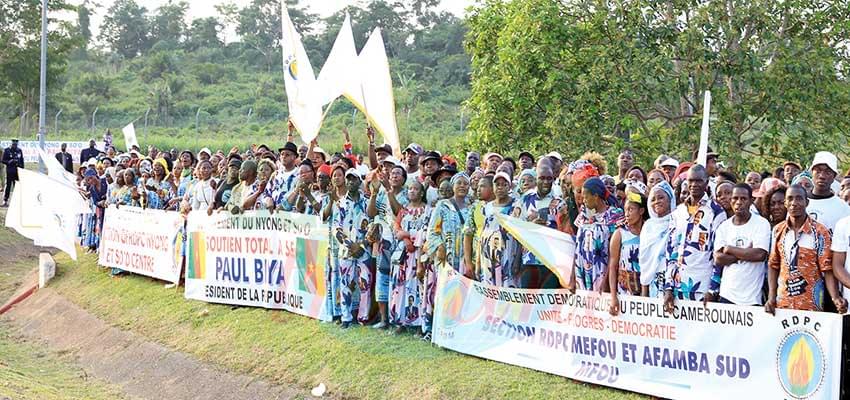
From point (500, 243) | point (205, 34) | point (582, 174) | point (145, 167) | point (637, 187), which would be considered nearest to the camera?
point (637, 187)

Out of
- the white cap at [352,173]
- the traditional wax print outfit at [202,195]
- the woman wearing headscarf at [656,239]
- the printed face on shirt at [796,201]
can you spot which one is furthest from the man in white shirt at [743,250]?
the traditional wax print outfit at [202,195]

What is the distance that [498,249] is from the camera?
10.3 meters

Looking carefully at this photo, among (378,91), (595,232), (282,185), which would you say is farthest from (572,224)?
(282,185)

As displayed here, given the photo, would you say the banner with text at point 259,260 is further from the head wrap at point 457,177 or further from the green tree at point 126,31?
the green tree at point 126,31

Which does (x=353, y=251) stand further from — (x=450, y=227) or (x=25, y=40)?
(x=25, y=40)

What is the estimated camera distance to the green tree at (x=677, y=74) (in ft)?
51.0

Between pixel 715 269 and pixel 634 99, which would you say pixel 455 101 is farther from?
pixel 715 269

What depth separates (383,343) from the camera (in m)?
11.2

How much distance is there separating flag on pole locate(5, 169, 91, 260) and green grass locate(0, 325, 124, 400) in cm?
269

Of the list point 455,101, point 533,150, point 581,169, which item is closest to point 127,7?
point 455,101

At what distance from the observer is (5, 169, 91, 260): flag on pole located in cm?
1886

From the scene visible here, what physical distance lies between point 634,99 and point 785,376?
8707mm

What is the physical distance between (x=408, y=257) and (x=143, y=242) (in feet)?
23.9

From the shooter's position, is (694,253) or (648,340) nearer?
(694,253)
